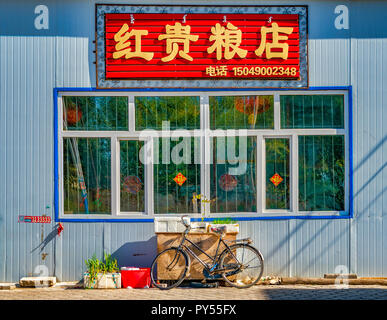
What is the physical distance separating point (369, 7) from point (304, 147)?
2906 mm

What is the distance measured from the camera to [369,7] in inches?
452

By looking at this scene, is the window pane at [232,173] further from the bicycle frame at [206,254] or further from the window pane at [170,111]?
the bicycle frame at [206,254]

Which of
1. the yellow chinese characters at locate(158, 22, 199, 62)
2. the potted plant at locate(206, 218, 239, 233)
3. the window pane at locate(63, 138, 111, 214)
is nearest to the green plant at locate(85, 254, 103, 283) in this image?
the window pane at locate(63, 138, 111, 214)

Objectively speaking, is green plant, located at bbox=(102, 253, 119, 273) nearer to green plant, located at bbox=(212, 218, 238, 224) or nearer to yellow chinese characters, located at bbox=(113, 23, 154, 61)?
green plant, located at bbox=(212, 218, 238, 224)

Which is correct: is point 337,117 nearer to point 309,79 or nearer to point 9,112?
point 309,79

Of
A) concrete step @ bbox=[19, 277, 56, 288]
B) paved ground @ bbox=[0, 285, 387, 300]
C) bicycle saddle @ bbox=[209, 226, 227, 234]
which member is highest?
bicycle saddle @ bbox=[209, 226, 227, 234]

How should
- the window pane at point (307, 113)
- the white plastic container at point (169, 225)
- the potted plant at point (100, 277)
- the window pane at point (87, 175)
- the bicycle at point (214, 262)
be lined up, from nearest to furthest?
the bicycle at point (214, 262) → the potted plant at point (100, 277) → the white plastic container at point (169, 225) → the window pane at point (87, 175) → the window pane at point (307, 113)

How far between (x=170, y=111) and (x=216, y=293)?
3494 mm

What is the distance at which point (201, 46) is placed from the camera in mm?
11406

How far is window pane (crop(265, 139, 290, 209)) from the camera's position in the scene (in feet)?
38.0

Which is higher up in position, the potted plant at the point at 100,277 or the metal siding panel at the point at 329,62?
the metal siding panel at the point at 329,62

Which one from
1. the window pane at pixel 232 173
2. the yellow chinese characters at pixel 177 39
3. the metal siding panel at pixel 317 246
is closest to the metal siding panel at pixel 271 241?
the metal siding panel at pixel 317 246

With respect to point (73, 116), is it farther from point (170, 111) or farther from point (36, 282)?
point (36, 282)

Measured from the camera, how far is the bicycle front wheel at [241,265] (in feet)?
35.3
